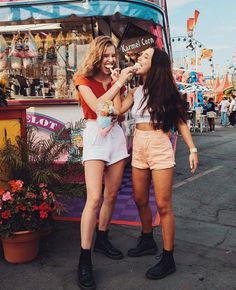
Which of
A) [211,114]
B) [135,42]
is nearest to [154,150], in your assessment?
[135,42]

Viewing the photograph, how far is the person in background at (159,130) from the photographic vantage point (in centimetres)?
302

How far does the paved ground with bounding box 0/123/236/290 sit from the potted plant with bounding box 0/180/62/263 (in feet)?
0.42

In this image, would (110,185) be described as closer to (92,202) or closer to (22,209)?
(92,202)

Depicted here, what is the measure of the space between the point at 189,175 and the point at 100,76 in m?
4.70

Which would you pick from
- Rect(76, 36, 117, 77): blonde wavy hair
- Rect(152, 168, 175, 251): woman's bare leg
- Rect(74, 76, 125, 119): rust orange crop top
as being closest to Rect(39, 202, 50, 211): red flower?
Rect(74, 76, 125, 119): rust orange crop top

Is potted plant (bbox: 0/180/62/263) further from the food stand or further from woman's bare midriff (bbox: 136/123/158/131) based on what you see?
the food stand

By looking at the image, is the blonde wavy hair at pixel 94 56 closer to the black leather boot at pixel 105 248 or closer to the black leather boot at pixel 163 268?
the black leather boot at pixel 105 248

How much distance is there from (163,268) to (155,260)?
12.9 inches

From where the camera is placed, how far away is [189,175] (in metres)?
7.41

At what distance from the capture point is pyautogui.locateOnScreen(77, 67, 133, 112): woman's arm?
9.36 feet

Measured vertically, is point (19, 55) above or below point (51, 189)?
above

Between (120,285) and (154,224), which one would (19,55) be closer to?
(154,224)

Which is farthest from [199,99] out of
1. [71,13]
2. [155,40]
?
[71,13]

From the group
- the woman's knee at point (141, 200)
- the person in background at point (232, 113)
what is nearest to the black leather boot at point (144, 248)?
the woman's knee at point (141, 200)
